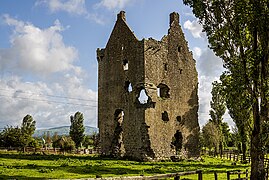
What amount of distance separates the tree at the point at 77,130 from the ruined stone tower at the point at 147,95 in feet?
143

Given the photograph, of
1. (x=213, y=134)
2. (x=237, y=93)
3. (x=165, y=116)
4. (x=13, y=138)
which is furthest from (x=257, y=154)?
(x=13, y=138)

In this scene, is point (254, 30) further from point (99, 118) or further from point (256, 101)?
point (99, 118)

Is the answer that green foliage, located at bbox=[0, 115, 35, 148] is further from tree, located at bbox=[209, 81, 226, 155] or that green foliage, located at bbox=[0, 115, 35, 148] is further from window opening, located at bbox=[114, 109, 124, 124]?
tree, located at bbox=[209, 81, 226, 155]

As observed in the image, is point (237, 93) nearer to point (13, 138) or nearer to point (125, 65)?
point (125, 65)

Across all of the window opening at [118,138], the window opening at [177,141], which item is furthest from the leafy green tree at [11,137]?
the window opening at [177,141]

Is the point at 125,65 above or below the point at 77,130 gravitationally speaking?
above

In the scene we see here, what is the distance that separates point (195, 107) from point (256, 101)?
23.1 metres

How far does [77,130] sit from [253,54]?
6887 cm

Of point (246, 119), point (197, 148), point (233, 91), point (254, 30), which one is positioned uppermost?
point (254, 30)

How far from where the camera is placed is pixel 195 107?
44.3 meters

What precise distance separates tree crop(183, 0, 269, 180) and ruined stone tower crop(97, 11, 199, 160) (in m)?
16.7

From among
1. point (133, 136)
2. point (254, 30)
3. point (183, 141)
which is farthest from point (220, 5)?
point (183, 141)

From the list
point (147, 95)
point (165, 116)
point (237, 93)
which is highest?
point (147, 95)

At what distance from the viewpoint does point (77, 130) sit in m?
85.7
